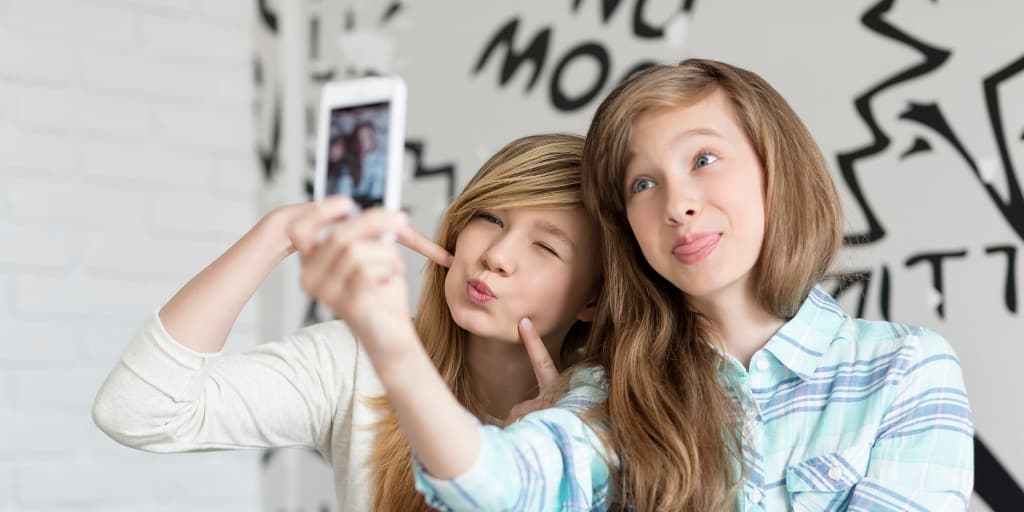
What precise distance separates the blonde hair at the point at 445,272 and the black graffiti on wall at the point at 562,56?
36 cm

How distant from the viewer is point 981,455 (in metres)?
A: 1.39

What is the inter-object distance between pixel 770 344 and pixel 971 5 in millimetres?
517

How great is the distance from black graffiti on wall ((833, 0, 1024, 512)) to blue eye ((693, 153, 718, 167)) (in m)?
0.37

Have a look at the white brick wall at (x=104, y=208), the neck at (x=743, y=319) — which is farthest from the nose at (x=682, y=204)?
the white brick wall at (x=104, y=208)

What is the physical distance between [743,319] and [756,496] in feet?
0.67

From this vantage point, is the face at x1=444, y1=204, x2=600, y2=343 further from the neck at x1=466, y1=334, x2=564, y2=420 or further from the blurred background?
the blurred background

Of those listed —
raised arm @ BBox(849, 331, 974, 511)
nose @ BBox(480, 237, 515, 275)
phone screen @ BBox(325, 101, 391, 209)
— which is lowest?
raised arm @ BBox(849, 331, 974, 511)

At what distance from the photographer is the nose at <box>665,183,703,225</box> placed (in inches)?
46.3

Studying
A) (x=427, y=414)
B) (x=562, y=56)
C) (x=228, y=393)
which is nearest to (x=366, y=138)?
(x=427, y=414)

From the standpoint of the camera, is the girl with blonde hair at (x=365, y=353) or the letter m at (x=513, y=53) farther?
the letter m at (x=513, y=53)

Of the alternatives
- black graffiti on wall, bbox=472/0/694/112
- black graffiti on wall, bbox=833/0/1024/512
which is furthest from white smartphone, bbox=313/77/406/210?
black graffiti on wall, bbox=472/0/694/112

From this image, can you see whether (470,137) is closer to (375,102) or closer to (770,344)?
(770,344)

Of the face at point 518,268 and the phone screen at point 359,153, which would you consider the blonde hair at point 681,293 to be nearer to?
the face at point 518,268

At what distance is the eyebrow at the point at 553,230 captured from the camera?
1391mm
